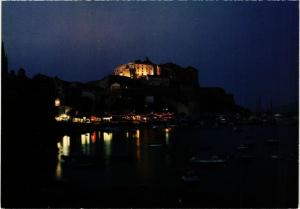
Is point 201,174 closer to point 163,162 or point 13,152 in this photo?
point 163,162

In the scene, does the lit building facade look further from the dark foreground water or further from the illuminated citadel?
the dark foreground water

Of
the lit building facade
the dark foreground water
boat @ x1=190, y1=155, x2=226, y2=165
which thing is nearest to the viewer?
the dark foreground water

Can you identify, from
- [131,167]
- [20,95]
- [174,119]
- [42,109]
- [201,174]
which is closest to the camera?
[201,174]

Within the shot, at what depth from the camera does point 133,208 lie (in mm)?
4625

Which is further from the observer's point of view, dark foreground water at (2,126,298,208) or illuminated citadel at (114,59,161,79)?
illuminated citadel at (114,59,161,79)

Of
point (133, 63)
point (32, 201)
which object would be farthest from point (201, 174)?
point (133, 63)

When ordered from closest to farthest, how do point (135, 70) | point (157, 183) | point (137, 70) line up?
point (157, 183), point (135, 70), point (137, 70)

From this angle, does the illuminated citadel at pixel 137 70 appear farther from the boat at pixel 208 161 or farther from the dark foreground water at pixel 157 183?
the boat at pixel 208 161

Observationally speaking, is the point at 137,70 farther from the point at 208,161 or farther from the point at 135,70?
the point at 208,161

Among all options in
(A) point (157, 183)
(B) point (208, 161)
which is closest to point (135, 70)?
(B) point (208, 161)

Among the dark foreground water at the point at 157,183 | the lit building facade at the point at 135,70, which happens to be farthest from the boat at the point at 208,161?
the lit building facade at the point at 135,70

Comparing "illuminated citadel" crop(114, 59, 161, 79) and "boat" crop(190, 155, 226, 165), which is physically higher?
"illuminated citadel" crop(114, 59, 161, 79)

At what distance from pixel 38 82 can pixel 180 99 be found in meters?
18.0

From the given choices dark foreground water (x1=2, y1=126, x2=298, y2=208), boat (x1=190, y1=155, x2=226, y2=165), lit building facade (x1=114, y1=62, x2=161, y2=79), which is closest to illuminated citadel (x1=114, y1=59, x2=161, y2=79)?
lit building facade (x1=114, y1=62, x2=161, y2=79)
